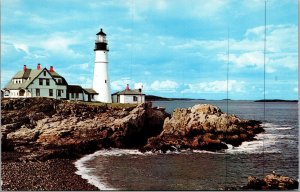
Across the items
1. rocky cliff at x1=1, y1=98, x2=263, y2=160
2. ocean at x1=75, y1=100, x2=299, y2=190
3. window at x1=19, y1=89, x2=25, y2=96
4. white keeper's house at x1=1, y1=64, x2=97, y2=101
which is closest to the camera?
ocean at x1=75, y1=100, x2=299, y2=190

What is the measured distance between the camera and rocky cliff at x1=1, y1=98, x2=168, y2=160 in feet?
27.0

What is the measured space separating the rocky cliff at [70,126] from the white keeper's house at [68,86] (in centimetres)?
15

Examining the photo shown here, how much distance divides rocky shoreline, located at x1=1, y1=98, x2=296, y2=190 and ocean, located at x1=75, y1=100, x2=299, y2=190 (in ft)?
0.61

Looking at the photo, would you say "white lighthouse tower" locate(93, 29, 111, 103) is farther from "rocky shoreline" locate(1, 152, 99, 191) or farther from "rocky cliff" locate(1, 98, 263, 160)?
"rocky shoreline" locate(1, 152, 99, 191)

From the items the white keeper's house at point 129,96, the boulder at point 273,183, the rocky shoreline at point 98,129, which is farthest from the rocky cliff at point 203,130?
the boulder at point 273,183

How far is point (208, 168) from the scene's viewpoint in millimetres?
7941

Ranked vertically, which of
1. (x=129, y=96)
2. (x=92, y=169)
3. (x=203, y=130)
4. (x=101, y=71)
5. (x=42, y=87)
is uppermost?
(x=101, y=71)

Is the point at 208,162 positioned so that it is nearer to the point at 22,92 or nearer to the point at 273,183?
the point at 273,183

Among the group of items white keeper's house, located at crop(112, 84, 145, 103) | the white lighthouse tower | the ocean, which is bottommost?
the ocean

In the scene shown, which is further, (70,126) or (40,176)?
(70,126)

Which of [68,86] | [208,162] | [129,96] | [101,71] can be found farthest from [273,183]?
[68,86]

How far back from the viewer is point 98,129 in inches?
343

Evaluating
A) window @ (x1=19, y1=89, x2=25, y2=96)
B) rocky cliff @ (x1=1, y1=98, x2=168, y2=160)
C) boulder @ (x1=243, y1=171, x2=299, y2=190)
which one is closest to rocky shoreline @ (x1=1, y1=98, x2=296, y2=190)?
rocky cliff @ (x1=1, y1=98, x2=168, y2=160)

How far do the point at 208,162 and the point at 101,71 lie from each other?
100 inches
